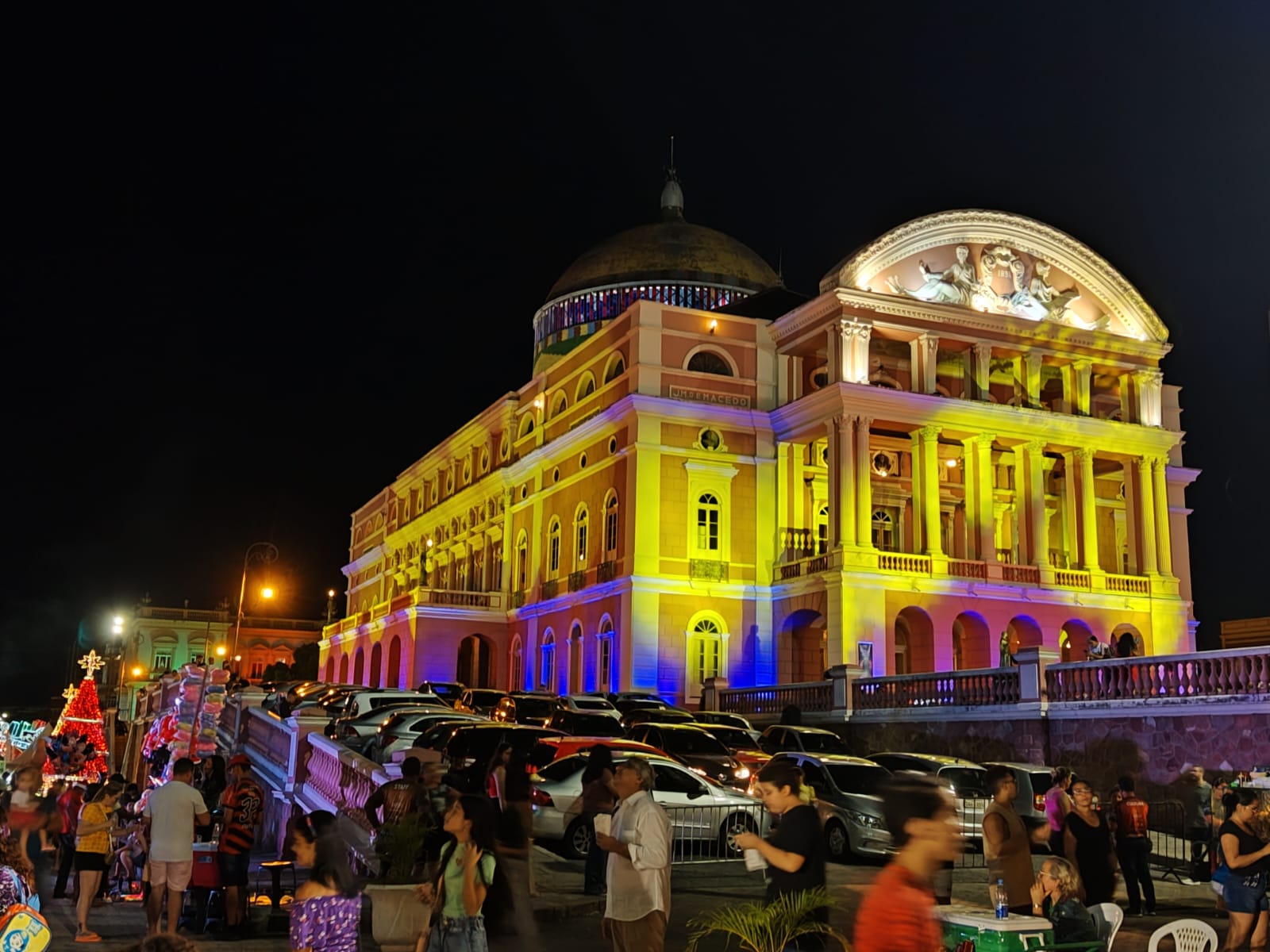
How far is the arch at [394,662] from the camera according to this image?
59550 millimetres

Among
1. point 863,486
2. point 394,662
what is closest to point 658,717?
point 863,486

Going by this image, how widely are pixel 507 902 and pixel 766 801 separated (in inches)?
126

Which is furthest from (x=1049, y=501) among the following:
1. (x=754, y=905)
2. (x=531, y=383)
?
(x=754, y=905)

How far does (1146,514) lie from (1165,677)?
24.0m

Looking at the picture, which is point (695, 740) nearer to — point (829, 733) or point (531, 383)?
point (829, 733)

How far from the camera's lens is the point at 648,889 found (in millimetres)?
8820

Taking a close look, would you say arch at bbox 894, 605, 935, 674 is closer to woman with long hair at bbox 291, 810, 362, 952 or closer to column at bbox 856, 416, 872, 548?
column at bbox 856, 416, 872, 548

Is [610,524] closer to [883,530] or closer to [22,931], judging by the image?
[883,530]

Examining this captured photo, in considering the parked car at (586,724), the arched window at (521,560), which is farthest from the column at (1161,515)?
the parked car at (586,724)

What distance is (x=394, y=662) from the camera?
60.4m

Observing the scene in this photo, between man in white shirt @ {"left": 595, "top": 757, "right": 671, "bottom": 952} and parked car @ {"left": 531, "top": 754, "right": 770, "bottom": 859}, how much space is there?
9.50m

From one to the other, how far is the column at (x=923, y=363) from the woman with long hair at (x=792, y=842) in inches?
1487

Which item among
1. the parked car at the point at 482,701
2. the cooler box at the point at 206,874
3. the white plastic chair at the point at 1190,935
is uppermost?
the parked car at the point at 482,701

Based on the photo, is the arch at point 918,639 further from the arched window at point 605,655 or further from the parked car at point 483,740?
the parked car at point 483,740
